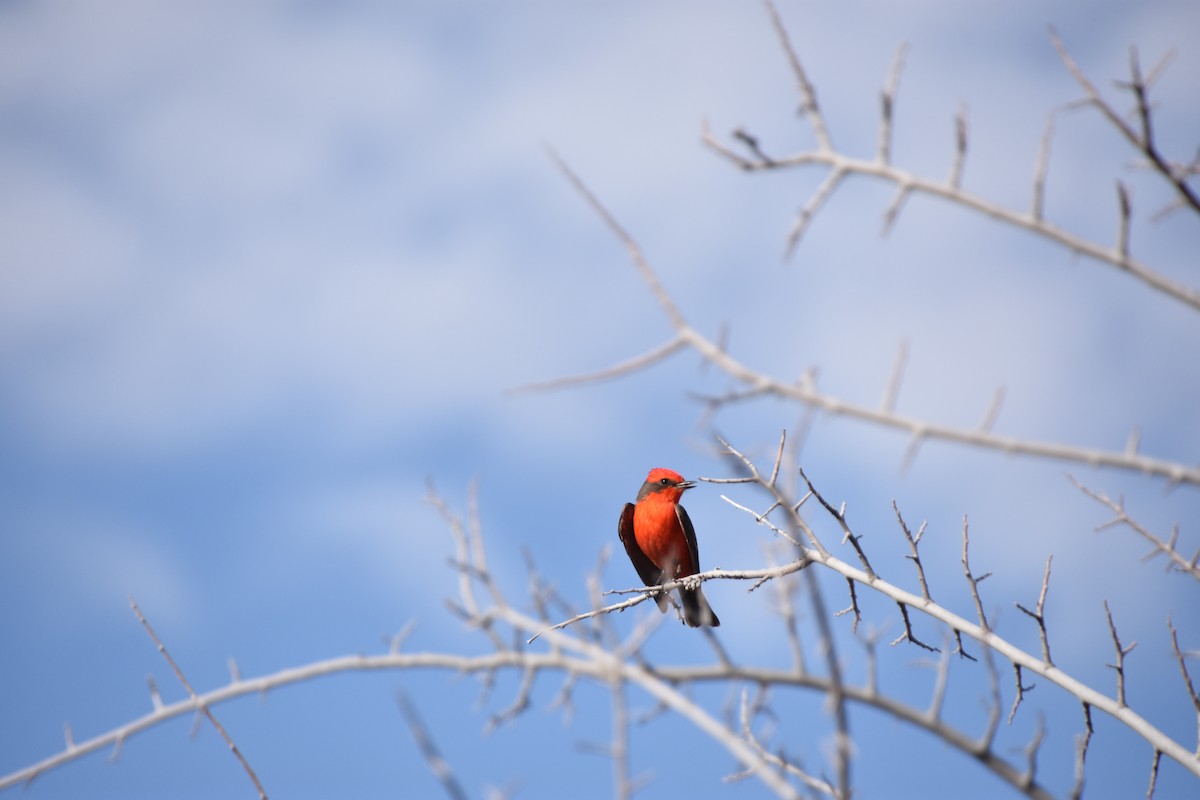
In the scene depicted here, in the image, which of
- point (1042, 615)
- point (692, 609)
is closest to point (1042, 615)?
point (1042, 615)

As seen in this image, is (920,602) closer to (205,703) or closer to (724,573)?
(724,573)

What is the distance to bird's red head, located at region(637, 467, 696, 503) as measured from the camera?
40.8 feet

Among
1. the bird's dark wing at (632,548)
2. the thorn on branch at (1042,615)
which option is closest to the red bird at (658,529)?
the bird's dark wing at (632,548)

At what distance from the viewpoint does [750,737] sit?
470cm

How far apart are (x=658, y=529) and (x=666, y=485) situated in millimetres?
582

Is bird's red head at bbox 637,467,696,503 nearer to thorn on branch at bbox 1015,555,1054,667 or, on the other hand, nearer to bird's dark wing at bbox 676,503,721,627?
bird's dark wing at bbox 676,503,721,627

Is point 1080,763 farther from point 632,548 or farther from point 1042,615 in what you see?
point 632,548

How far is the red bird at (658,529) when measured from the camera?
12.2 meters

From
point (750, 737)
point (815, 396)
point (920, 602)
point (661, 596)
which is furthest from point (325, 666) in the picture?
point (661, 596)

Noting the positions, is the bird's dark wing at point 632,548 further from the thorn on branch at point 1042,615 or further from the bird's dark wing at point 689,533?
the thorn on branch at point 1042,615

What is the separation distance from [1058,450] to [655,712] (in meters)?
1.87

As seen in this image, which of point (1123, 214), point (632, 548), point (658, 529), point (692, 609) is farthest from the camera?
point (632, 548)

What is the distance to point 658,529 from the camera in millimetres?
12141

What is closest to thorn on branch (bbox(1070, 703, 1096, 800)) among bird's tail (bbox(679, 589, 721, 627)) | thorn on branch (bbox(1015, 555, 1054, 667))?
thorn on branch (bbox(1015, 555, 1054, 667))
